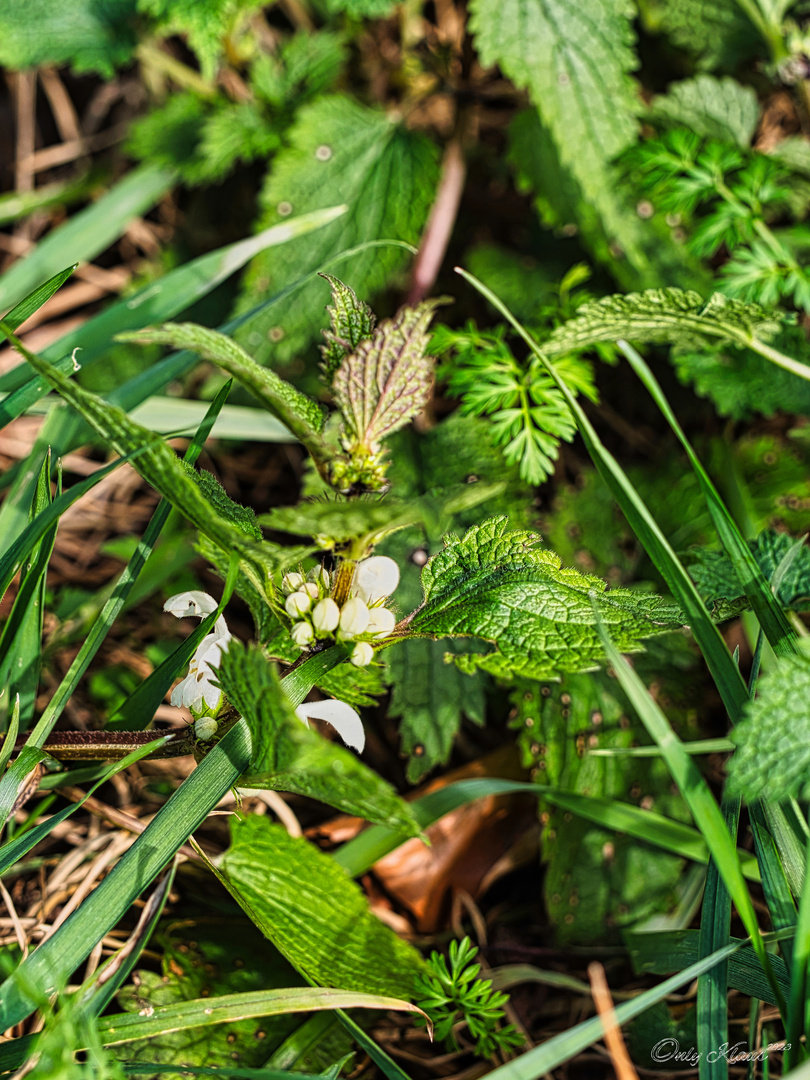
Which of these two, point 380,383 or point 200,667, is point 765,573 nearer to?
point 380,383

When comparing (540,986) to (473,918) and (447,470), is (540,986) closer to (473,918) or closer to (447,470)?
(473,918)

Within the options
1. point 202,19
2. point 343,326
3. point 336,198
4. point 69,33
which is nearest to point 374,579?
point 343,326

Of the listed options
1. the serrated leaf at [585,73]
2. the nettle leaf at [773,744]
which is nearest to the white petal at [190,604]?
the nettle leaf at [773,744]

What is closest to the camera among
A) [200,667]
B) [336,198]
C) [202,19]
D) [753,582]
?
[200,667]

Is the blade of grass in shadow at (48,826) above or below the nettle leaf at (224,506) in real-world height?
below

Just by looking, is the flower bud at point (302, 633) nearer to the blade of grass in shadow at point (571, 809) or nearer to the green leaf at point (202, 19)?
the blade of grass in shadow at point (571, 809)
